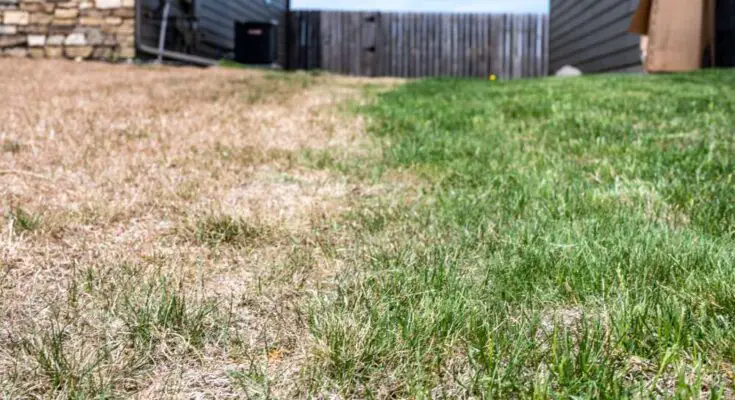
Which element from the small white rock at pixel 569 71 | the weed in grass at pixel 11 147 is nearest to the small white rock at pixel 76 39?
the weed in grass at pixel 11 147

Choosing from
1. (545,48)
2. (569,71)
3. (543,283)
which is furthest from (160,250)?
(545,48)

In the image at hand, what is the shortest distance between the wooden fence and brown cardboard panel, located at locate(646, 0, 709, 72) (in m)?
7.83

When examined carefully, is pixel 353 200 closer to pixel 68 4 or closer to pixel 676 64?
pixel 676 64

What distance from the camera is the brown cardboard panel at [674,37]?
395 inches

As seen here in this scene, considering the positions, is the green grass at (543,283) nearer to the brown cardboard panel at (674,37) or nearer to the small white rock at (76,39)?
the brown cardboard panel at (674,37)

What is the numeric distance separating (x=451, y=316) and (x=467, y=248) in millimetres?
603

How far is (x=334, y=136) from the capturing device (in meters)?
4.77

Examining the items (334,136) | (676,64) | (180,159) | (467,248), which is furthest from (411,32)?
(467,248)

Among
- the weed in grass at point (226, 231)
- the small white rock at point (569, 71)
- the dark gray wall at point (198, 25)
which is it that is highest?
the dark gray wall at point (198, 25)

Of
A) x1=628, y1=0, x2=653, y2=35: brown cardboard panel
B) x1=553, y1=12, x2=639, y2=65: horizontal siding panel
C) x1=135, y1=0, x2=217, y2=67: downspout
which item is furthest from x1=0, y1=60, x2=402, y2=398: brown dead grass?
x1=553, y1=12, x2=639, y2=65: horizontal siding panel

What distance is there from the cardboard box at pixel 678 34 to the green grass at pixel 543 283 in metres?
7.21

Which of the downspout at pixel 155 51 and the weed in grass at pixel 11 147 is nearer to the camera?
the weed in grass at pixel 11 147

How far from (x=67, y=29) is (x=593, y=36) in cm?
1051

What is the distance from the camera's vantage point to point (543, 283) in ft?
5.89
